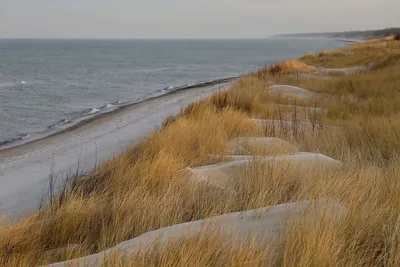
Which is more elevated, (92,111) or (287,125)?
(287,125)

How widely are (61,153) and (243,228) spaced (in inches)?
258

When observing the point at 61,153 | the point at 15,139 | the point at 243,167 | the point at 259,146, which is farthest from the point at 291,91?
the point at 243,167

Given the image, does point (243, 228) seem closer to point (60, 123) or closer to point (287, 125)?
point (287, 125)

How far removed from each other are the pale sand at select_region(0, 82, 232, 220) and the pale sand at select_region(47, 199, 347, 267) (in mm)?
2661

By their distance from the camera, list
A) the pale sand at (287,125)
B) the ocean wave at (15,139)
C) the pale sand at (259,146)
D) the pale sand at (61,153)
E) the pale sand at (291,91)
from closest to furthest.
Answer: the pale sand at (259,146)
the pale sand at (61,153)
the pale sand at (287,125)
the ocean wave at (15,139)
the pale sand at (291,91)

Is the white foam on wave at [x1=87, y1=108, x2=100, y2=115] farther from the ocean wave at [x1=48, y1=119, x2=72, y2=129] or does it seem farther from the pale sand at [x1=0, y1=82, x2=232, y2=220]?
the ocean wave at [x1=48, y1=119, x2=72, y2=129]

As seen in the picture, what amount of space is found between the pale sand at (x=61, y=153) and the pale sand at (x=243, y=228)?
8.73 feet

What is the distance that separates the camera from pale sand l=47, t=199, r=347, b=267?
83.0 inches

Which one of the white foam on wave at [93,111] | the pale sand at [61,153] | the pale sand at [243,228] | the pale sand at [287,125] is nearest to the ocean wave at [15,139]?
the pale sand at [61,153]

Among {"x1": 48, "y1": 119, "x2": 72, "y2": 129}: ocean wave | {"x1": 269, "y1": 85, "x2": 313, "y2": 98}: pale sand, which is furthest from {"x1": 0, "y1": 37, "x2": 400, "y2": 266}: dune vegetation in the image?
{"x1": 48, "y1": 119, "x2": 72, "y2": 129}: ocean wave

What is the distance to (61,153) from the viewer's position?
A: 325 inches

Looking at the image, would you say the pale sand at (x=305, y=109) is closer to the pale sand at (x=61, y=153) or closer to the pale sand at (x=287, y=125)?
the pale sand at (x=287, y=125)

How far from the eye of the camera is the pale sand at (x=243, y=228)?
211 centimetres

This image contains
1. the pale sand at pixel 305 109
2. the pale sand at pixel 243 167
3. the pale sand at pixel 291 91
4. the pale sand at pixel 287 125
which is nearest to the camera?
the pale sand at pixel 243 167
